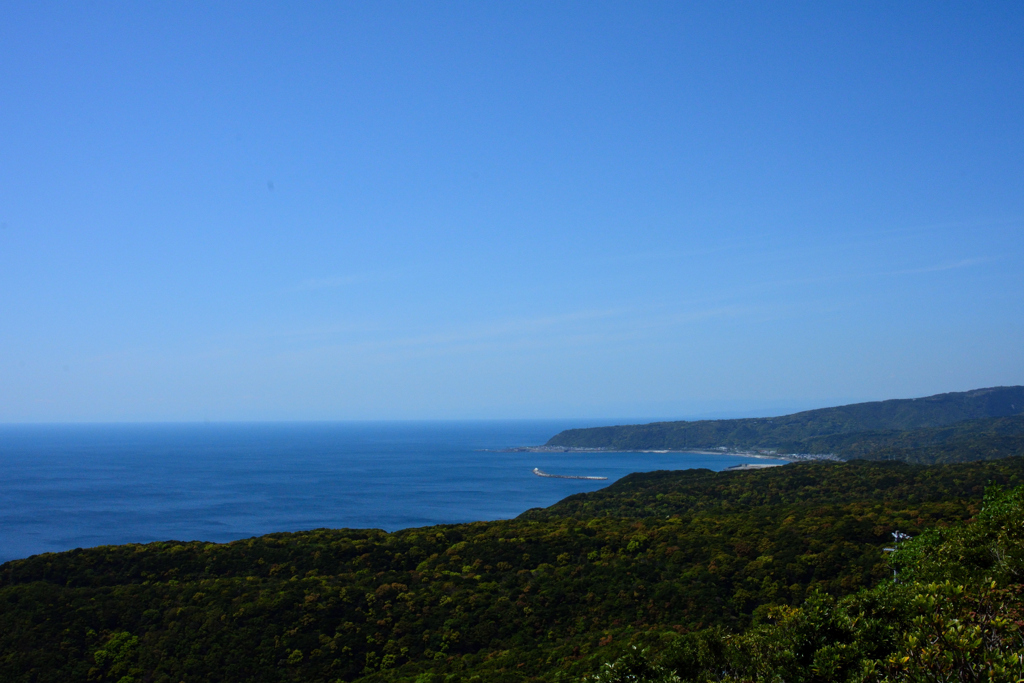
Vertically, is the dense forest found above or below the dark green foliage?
below

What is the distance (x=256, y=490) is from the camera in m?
102

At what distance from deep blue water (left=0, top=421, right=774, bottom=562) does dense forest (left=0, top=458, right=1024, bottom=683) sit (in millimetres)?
40914

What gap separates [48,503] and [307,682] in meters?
86.9

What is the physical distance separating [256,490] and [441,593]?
285ft

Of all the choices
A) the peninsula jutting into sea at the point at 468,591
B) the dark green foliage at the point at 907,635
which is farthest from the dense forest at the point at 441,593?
the dark green foliage at the point at 907,635

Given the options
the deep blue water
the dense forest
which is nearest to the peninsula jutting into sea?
the dense forest

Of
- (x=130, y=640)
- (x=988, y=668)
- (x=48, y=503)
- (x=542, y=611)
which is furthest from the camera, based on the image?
(x=48, y=503)

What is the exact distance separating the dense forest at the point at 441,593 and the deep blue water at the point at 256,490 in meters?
40.9

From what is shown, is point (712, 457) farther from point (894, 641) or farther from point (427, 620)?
point (894, 641)

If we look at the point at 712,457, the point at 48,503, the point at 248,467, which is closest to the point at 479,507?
the point at 48,503

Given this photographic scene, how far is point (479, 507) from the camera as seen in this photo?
284 feet

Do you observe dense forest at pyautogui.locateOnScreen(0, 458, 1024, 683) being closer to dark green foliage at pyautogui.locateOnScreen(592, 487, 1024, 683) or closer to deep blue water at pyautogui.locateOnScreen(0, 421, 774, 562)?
dark green foliage at pyautogui.locateOnScreen(592, 487, 1024, 683)

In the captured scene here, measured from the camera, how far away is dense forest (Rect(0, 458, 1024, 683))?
67.1 ft

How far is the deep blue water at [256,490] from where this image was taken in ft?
235
